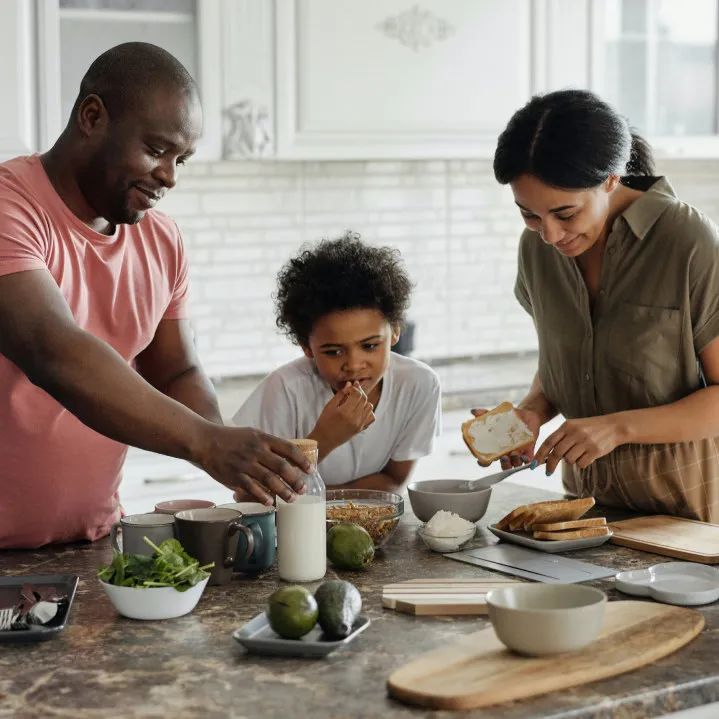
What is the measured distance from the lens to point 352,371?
2566 millimetres

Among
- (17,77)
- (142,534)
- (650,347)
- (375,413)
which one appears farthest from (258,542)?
(17,77)

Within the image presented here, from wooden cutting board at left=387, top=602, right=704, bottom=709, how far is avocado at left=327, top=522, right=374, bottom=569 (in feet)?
1.19

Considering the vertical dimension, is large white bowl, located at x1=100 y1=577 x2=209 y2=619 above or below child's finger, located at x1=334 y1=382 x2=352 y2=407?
below

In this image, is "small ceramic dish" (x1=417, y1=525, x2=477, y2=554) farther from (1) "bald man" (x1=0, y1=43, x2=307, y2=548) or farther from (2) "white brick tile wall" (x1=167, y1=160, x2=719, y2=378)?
(2) "white brick tile wall" (x1=167, y1=160, x2=719, y2=378)

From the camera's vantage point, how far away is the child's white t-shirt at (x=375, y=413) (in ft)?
8.71

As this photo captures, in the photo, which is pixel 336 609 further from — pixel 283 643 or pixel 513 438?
pixel 513 438

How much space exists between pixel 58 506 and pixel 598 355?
111 centimetres

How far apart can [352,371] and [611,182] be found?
2.15 feet

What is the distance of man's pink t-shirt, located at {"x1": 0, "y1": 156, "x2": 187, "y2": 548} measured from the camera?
2.12m

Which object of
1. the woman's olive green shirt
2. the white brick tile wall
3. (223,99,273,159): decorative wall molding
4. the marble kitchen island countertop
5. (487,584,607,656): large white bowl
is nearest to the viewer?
the marble kitchen island countertop

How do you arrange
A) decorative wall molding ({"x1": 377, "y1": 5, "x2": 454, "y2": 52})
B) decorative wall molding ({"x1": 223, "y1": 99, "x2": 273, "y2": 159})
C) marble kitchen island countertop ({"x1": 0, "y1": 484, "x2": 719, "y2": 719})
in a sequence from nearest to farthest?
marble kitchen island countertop ({"x1": 0, "y1": 484, "x2": 719, "y2": 719})
decorative wall molding ({"x1": 223, "y1": 99, "x2": 273, "y2": 159})
decorative wall molding ({"x1": 377, "y1": 5, "x2": 454, "y2": 52})

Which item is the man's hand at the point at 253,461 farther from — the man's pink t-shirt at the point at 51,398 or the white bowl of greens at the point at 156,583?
the man's pink t-shirt at the point at 51,398

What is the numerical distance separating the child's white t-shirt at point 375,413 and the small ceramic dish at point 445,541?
557mm

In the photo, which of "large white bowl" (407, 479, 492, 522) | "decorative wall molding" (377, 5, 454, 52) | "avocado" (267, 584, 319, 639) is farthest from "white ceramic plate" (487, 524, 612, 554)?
"decorative wall molding" (377, 5, 454, 52)
